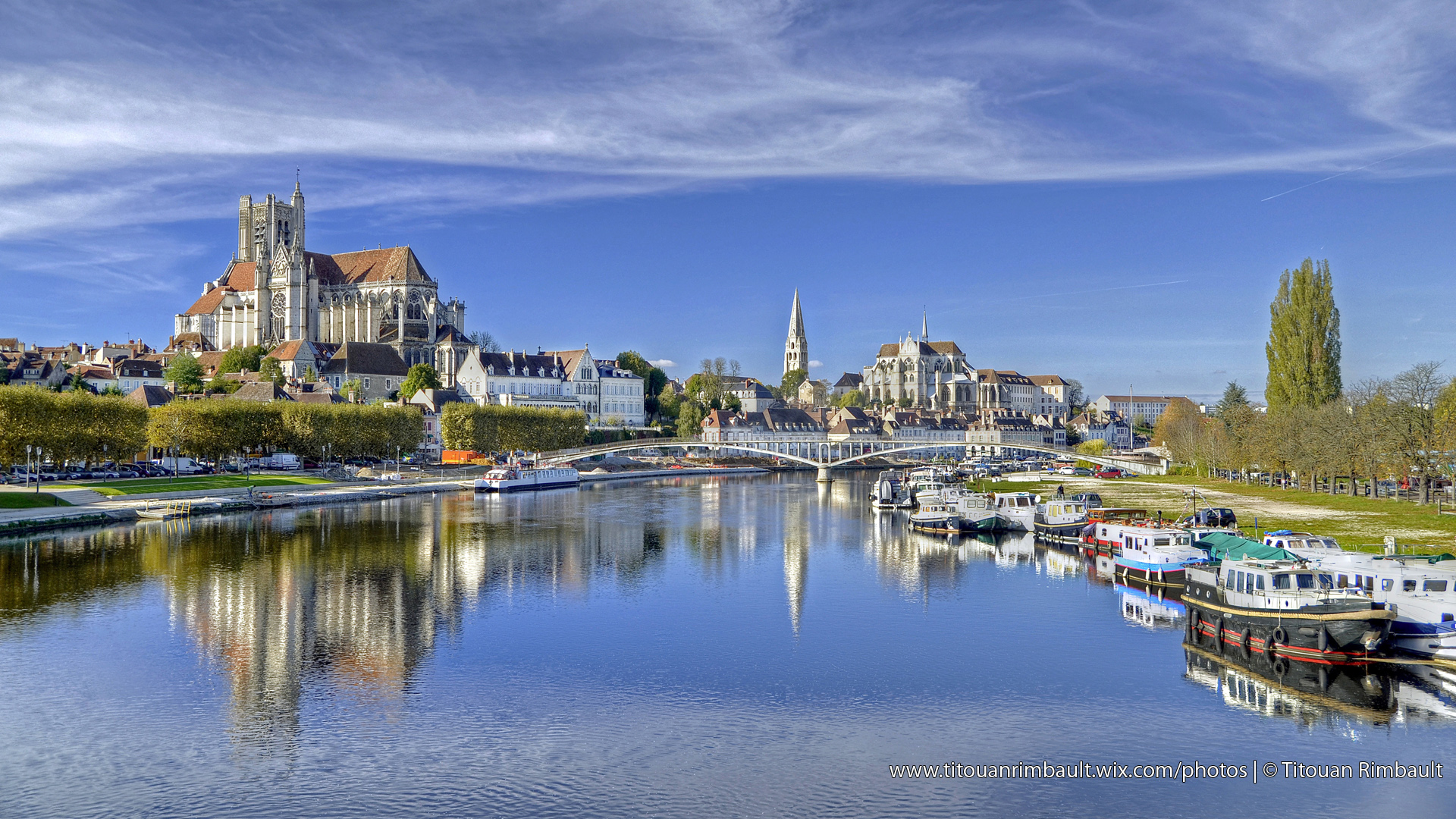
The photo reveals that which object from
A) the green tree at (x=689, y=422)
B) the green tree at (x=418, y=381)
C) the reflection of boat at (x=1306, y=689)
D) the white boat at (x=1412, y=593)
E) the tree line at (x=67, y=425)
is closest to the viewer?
the reflection of boat at (x=1306, y=689)

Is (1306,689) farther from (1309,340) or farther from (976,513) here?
(1309,340)

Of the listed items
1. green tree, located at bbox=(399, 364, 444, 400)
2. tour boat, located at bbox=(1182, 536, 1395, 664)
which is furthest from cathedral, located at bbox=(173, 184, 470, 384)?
tour boat, located at bbox=(1182, 536, 1395, 664)

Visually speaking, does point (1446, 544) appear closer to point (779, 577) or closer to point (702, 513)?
point (779, 577)

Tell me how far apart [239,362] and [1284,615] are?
123 m

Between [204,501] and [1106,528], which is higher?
Result: [204,501]

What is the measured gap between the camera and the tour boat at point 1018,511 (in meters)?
53.5

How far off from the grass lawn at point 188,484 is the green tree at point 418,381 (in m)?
44.9

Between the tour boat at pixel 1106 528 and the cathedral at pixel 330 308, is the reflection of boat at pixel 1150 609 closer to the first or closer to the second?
the tour boat at pixel 1106 528

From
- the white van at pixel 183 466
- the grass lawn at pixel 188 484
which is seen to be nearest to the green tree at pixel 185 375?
the white van at pixel 183 466

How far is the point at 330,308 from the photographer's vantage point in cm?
14862

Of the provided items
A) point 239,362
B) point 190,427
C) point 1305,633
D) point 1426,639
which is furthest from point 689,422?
point 1426,639

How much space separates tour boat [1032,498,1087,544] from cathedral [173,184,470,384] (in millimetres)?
97335

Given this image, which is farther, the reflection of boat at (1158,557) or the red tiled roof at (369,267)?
the red tiled roof at (369,267)

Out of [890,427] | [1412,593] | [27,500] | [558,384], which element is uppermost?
[558,384]
